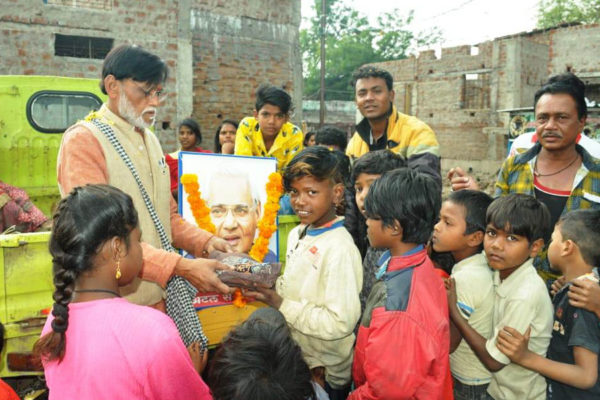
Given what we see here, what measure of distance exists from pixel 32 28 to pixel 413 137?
8.18 m

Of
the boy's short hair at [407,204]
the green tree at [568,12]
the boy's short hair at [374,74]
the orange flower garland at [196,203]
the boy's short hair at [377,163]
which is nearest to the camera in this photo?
the boy's short hair at [407,204]

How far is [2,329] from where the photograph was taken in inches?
96.0

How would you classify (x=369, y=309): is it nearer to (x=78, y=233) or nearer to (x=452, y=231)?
(x=452, y=231)

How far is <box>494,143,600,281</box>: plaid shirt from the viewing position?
303 cm

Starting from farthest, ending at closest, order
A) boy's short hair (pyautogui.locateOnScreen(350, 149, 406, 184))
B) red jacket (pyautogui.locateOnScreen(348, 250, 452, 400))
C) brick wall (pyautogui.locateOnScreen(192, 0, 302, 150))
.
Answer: brick wall (pyautogui.locateOnScreen(192, 0, 302, 150))
boy's short hair (pyautogui.locateOnScreen(350, 149, 406, 184))
red jacket (pyautogui.locateOnScreen(348, 250, 452, 400))

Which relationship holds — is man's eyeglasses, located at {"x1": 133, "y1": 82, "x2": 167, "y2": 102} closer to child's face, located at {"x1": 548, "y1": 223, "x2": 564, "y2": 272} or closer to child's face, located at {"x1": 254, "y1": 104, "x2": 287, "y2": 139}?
child's face, located at {"x1": 254, "y1": 104, "x2": 287, "y2": 139}

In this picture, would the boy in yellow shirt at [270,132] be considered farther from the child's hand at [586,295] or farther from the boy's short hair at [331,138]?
the child's hand at [586,295]

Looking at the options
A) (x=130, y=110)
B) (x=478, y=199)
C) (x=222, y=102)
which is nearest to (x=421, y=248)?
(x=478, y=199)

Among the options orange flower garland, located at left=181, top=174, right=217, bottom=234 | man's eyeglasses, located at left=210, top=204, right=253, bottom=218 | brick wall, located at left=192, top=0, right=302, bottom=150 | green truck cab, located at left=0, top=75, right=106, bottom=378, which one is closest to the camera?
orange flower garland, located at left=181, top=174, right=217, bottom=234

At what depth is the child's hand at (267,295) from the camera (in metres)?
2.50

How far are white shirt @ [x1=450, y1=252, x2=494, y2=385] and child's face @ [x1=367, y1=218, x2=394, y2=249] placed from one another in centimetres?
65

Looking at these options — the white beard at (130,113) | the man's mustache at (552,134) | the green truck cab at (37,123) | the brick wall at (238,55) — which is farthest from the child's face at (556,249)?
the brick wall at (238,55)

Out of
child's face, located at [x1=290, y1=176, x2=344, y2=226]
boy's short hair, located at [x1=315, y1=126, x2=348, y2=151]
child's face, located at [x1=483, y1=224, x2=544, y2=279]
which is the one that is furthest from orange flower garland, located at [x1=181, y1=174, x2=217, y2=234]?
boy's short hair, located at [x1=315, y1=126, x2=348, y2=151]

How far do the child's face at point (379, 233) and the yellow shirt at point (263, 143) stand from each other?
241cm
